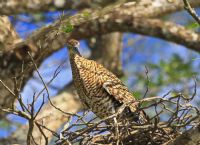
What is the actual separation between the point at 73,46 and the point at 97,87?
1.22 ft

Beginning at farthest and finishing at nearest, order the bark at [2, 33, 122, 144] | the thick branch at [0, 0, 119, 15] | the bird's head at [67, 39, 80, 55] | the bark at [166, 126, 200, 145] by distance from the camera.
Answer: the thick branch at [0, 0, 119, 15], the bark at [2, 33, 122, 144], the bird's head at [67, 39, 80, 55], the bark at [166, 126, 200, 145]

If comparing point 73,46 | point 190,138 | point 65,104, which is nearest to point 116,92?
point 73,46

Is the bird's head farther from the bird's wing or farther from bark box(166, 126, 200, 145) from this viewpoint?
bark box(166, 126, 200, 145)

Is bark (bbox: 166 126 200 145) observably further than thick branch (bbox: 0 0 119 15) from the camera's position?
No

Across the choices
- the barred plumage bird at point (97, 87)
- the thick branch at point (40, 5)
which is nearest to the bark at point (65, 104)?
the barred plumage bird at point (97, 87)

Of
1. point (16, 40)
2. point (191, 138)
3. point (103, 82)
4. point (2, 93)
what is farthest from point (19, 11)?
point (191, 138)

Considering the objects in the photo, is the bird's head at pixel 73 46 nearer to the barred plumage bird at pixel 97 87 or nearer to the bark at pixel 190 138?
the barred plumage bird at pixel 97 87

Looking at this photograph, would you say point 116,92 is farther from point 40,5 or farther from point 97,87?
point 40,5

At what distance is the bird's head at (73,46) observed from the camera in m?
5.03

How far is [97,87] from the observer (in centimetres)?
511

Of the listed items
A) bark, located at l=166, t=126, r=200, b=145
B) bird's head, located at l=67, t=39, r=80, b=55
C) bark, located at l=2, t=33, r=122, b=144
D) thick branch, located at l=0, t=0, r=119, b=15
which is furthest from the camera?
thick branch, located at l=0, t=0, r=119, b=15

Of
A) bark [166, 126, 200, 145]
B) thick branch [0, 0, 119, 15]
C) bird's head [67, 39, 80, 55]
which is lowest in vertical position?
bark [166, 126, 200, 145]

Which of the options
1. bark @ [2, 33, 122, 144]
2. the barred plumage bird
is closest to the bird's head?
the barred plumage bird

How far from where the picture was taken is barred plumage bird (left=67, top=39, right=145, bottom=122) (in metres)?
5.06
